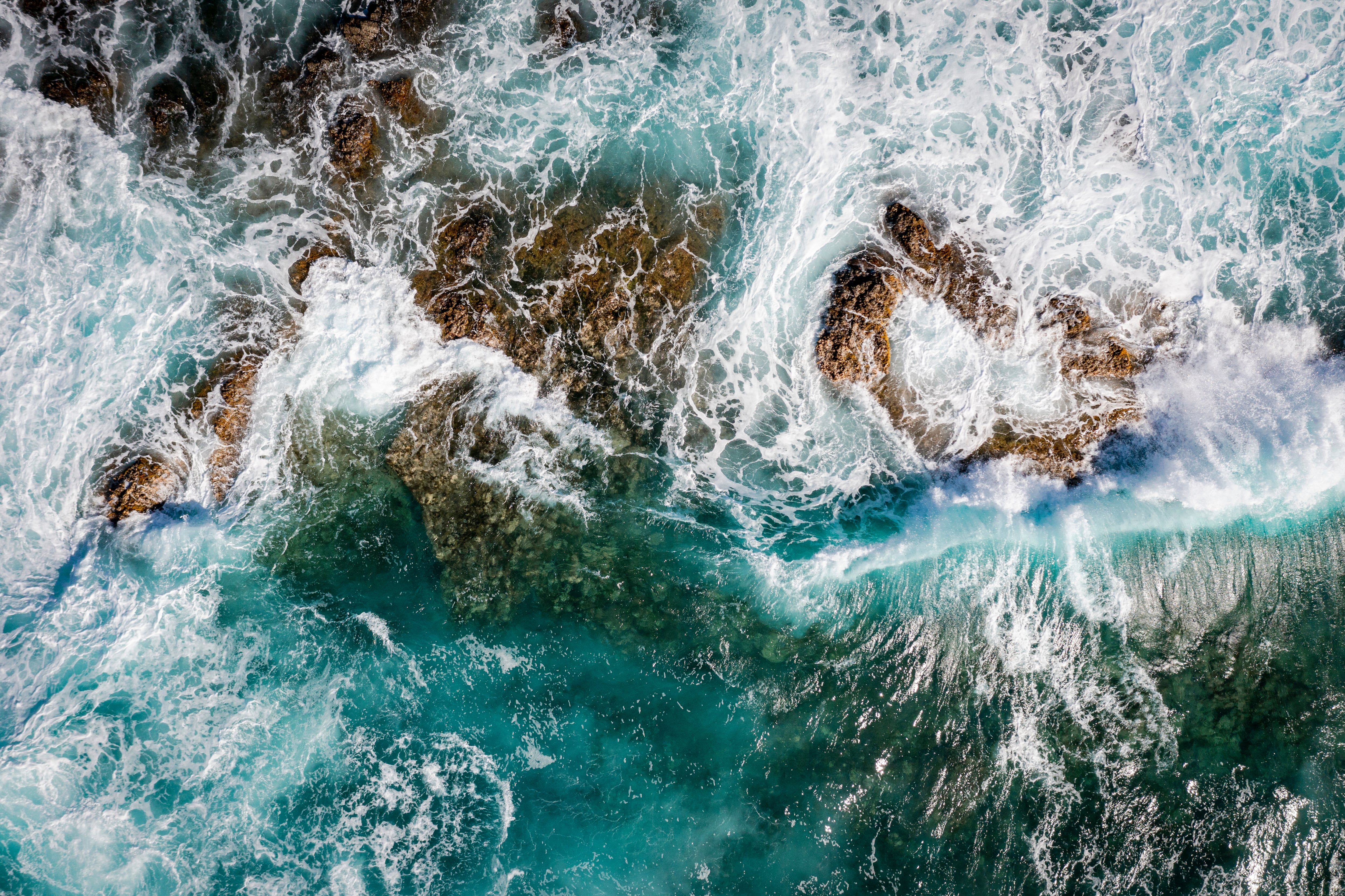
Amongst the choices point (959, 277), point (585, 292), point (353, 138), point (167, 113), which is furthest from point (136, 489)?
point (959, 277)

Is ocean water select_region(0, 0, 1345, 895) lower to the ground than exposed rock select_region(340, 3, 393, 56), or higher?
lower

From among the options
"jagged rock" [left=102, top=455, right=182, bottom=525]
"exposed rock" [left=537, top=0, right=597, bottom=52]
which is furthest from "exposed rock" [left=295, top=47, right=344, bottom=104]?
"jagged rock" [left=102, top=455, right=182, bottom=525]

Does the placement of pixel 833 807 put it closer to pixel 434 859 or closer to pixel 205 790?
pixel 434 859

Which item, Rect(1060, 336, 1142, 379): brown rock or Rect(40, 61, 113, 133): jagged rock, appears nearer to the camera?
Rect(40, 61, 113, 133): jagged rock

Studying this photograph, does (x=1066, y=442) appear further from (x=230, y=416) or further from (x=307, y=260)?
(x=230, y=416)

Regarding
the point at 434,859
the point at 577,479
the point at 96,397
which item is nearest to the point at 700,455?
the point at 577,479

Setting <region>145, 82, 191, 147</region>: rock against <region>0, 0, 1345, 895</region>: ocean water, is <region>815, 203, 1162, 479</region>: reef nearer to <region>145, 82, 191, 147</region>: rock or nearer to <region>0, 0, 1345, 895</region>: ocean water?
<region>0, 0, 1345, 895</region>: ocean water

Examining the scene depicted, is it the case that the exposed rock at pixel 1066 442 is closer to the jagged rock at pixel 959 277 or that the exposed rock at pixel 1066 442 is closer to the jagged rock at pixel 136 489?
the jagged rock at pixel 959 277
